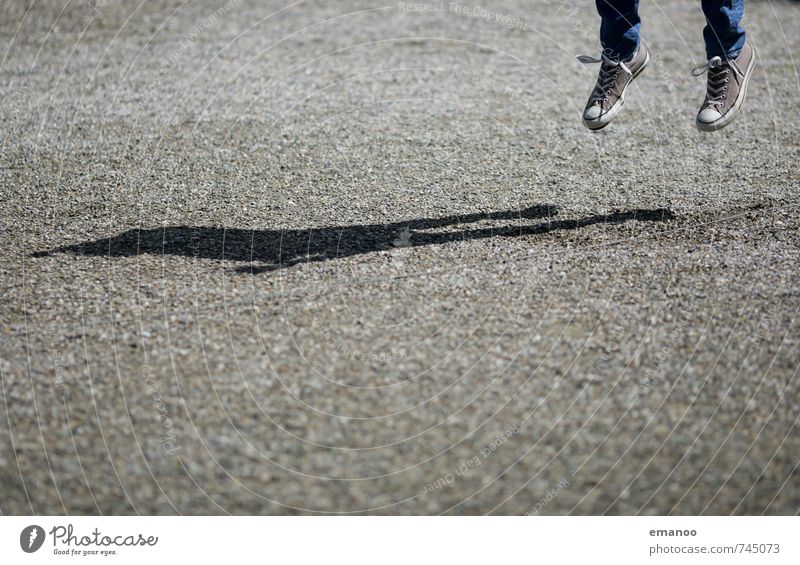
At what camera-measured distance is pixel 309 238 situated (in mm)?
5867

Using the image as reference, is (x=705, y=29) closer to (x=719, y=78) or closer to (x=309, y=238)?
(x=719, y=78)

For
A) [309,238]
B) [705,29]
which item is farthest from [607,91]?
[309,238]

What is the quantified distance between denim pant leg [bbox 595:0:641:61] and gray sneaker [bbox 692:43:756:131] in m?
0.60

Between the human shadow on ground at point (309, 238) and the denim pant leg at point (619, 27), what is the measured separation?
1.31 metres

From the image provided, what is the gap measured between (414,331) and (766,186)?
381 centimetres

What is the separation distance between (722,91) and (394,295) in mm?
3323

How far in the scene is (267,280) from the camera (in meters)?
5.23

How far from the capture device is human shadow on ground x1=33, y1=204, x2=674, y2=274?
221 inches

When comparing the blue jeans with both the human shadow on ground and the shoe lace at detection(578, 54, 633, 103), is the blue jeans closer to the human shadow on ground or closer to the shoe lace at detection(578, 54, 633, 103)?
the shoe lace at detection(578, 54, 633, 103)

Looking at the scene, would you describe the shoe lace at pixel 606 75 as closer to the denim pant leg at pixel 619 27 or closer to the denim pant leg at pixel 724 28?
the denim pant leg at pixel 619 27

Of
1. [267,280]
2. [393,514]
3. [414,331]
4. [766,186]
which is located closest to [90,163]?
[267,280]

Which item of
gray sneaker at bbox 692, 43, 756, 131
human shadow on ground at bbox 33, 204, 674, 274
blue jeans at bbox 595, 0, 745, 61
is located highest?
blue jeans at bbox 595, 0, 745, 61

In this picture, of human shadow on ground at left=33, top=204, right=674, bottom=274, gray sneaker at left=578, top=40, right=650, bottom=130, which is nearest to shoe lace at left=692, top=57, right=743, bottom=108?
gray sneaker at left=578, top=40, right=650, bottom=130
